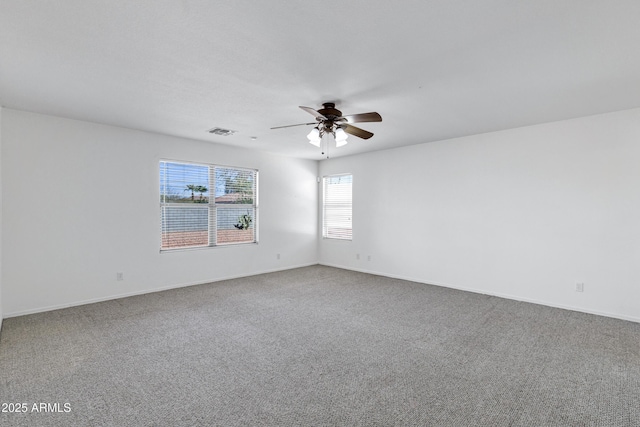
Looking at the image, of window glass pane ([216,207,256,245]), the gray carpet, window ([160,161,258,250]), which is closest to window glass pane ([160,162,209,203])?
window ([160,161,258,250])

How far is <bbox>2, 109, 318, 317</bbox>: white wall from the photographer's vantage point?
3768mm

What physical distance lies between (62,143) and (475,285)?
6.31 metres

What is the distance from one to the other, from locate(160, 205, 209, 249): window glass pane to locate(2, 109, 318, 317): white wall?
0.52 ft

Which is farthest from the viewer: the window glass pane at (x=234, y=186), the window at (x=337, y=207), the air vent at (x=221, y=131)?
the window at (x=337, y=207)

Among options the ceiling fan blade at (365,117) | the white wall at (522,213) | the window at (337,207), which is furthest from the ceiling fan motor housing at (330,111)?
the window at (337,207)

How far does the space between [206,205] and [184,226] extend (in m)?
0.53

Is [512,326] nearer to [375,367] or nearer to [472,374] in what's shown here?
[472,374]

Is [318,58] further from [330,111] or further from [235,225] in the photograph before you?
[235,225]

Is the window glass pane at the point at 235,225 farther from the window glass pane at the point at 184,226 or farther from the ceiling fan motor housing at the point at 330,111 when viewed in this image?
the ceiling fan motor housing at the point at 330,111

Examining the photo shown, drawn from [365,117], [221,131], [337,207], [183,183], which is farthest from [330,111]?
[337,207]

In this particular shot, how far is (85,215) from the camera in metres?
4.22

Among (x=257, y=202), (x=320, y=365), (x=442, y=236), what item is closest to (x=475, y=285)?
(x=442, y=236)

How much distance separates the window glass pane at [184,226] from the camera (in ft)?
16.6

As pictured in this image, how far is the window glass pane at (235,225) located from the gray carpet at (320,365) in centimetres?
173
